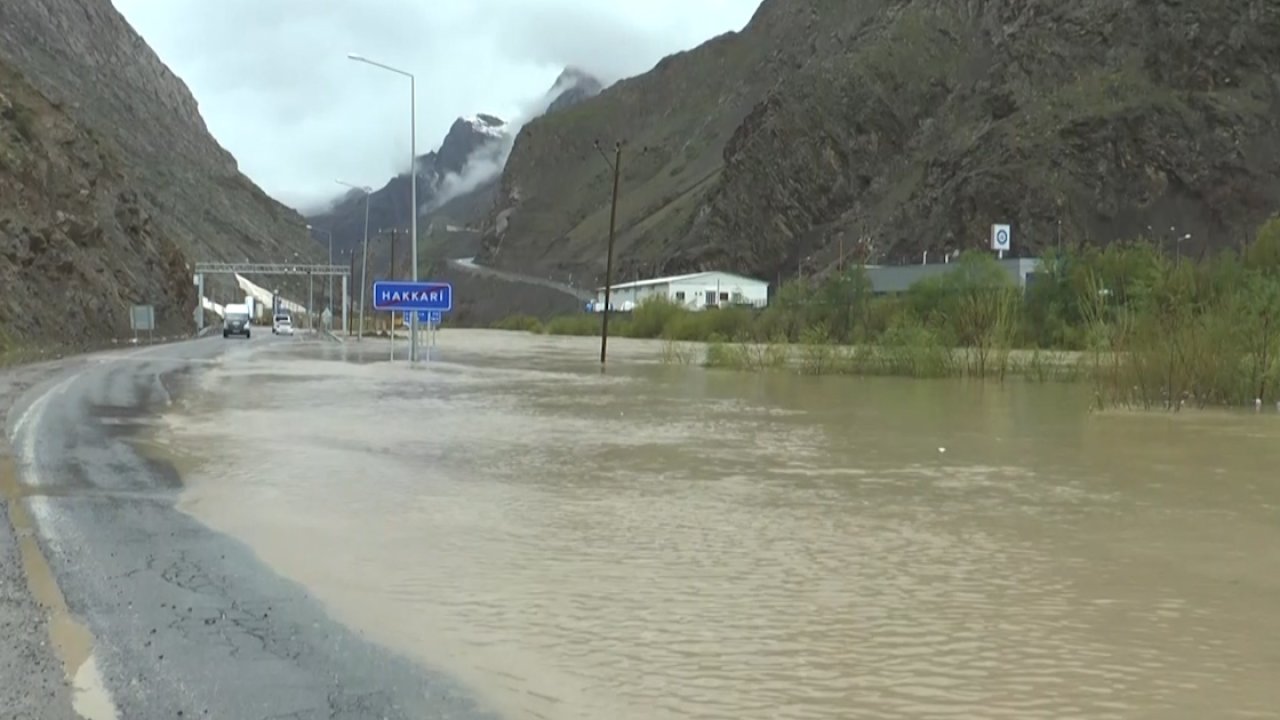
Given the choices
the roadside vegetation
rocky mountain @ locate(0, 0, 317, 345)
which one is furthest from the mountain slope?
the roadside vegetation

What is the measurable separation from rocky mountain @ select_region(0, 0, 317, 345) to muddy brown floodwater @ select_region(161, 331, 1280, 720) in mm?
39099

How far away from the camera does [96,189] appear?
250 ft

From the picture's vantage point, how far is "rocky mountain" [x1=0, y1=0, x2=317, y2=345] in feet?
190

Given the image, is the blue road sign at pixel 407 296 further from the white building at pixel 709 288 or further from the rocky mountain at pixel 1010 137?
the white building at pixel 709 288

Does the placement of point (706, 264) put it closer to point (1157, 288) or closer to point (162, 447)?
point (1157, 288)

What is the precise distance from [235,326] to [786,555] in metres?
76.2

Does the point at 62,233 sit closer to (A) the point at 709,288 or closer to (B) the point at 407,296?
(B) the point at 407,296

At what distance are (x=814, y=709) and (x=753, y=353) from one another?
120ft

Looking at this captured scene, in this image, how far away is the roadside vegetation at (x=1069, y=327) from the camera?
2247 cm

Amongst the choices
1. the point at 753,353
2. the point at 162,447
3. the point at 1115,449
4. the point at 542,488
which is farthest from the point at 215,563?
the point at 753,353

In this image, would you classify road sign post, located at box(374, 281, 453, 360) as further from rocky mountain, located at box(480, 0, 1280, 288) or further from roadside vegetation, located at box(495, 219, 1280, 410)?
rocky mountain, located at box(480, 0, 1280, 288)

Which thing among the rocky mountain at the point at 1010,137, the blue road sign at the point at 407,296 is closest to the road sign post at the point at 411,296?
the blue road sign at the point at 407,296

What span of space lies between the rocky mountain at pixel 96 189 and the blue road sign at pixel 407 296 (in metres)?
15.3

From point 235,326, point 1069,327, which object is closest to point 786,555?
point 1069,327
